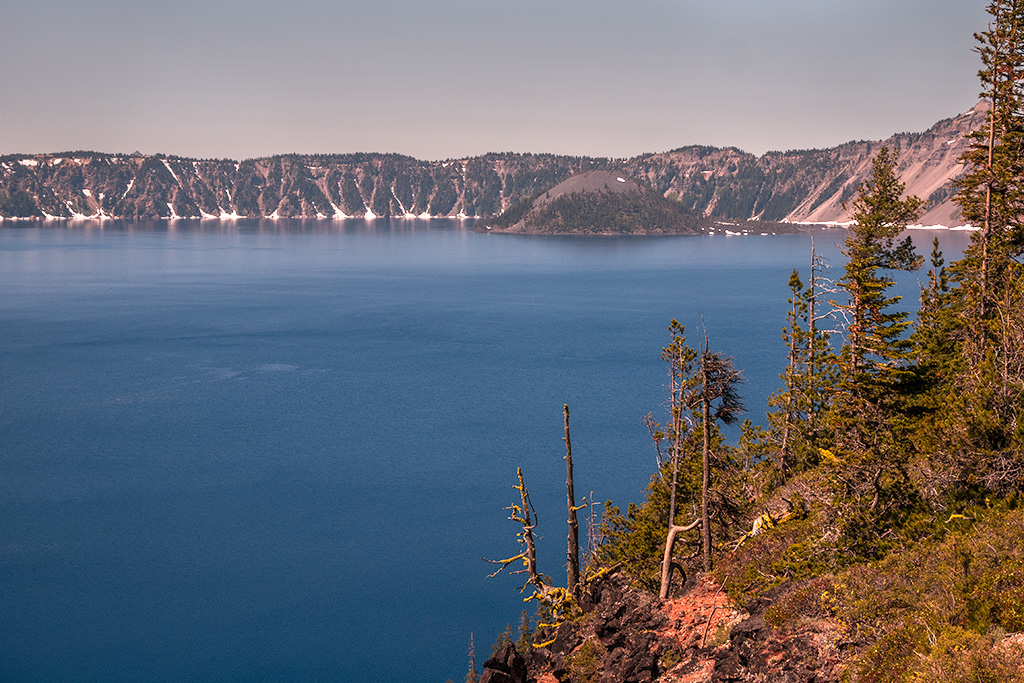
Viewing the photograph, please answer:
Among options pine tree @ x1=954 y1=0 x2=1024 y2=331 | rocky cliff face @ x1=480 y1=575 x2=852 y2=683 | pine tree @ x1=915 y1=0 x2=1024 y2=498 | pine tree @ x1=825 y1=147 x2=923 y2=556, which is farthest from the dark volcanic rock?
pine tree @ x1=954 y1=0 x2=1024 y2=331

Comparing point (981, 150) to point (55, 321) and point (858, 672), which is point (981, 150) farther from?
point (55, 321)

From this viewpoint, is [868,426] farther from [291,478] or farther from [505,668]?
[291,478]

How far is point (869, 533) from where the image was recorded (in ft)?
80.6

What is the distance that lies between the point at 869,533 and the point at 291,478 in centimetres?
4773

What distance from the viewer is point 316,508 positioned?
57531 mm

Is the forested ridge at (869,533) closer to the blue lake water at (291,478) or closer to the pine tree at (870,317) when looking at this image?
the pine tree at (870,317)

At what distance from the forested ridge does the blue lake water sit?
11.2m

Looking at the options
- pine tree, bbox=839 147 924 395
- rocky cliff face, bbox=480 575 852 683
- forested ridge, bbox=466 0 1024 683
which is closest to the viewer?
forested ridge, bbox=466 0 1024 683

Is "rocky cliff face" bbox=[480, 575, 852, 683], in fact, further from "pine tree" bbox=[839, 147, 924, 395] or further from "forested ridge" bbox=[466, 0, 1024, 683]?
"pine tree" bbox=[839, 147, 924, 395]

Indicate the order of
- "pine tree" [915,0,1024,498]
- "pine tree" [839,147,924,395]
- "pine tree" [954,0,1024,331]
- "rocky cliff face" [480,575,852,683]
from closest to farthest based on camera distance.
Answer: "rocky cliff face" [480,575,852,683]
"pine tree" [915,0,1024,498]
"pine tree" [839,147,924,395]
"pine tree" [954,0,1024,331]

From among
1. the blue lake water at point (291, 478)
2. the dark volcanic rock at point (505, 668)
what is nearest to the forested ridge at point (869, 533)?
the dark volcanic rock at point (505, 668)

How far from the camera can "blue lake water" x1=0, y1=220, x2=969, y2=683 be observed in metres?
42.1

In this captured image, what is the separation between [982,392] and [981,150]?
17.5 metres

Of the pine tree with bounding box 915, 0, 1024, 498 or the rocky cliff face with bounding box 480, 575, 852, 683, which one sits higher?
the pine tree with bounding box 915, 0, 1024, 498
